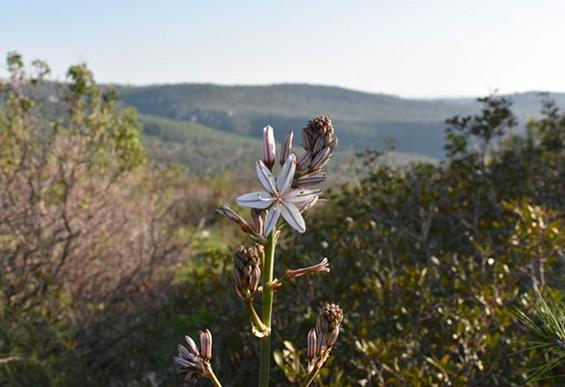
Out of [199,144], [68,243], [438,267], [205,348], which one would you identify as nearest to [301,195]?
[205,348]

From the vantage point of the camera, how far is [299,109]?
10288cm

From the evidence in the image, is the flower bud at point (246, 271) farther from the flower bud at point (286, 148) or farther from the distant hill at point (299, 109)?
the distant hill at point (299, 109)

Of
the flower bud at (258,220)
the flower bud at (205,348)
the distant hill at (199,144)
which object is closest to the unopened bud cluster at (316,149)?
the flower bud at (258,220)

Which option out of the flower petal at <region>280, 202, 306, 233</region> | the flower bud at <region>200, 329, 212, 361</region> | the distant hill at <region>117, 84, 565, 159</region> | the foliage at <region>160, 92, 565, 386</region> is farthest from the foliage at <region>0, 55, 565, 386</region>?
the distant hill at <region>117, 84, 565, 159</region>

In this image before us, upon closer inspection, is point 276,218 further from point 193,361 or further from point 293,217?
point 193,361

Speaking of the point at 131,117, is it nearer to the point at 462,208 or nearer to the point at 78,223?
the point at 78,223

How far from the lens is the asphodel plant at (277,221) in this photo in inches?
60.8

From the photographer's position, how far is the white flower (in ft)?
5.03

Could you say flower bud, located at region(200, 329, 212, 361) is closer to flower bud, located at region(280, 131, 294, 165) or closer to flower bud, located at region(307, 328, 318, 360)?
flower bud, located at region(307, 328, 318, 360)

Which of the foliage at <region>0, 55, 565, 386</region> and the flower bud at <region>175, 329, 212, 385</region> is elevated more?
the flower bud at <region>175, 329, 212, 385</region>

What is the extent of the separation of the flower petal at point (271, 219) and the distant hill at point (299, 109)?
3242 inches

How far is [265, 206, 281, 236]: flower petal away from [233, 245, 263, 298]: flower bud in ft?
0.26

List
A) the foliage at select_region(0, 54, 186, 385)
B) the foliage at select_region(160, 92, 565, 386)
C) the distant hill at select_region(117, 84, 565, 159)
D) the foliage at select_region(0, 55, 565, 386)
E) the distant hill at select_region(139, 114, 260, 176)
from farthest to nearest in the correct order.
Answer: the distant hill at select_region(117, 84, 565, 159), the distant hill at select_region(139, 114, 260, 176), the foliage at select_region(0, 54, 186, 385), the foliage at select_region(0, 55, 565, 386), the foliage at select_region(160, 92, 565, 386)

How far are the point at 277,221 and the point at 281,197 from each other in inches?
2.5
